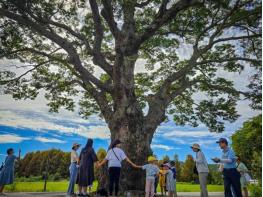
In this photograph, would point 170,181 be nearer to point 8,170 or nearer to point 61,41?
point 8,170

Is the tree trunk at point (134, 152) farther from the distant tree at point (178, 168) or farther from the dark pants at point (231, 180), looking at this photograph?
the distant tree at point (178, 168)

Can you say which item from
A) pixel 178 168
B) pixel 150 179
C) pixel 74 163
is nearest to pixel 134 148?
pixel 74 163

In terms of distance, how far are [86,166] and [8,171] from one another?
10.4ft

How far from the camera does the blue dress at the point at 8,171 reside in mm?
9523

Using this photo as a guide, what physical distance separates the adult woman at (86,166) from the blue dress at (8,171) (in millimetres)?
2841

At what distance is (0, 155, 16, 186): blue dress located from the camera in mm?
9523

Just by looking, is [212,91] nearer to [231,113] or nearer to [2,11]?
[231,113]

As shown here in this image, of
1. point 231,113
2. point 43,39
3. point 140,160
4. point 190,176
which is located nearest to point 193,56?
point 231,113

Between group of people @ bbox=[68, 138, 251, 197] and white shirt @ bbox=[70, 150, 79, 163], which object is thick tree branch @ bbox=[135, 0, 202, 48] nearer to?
group of people @ bbox=[68, 138, 251, 197]

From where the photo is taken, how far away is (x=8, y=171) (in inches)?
378

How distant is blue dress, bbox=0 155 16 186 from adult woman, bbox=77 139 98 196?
284cm

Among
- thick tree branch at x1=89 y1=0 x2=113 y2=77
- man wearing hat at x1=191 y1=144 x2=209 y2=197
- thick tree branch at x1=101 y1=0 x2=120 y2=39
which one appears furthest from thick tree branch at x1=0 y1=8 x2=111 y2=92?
man wearing hat at x1=191 y1=144 x2=209 y2=197

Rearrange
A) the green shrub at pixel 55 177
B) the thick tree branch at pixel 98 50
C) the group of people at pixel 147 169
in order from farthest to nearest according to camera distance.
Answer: the green shrub at pixel 55 177 → the thick tree branch at pixel 98 50 → the group of people at pixel 147 169

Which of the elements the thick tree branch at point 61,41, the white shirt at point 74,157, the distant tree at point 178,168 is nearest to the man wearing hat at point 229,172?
the white shirt at point 74,157
